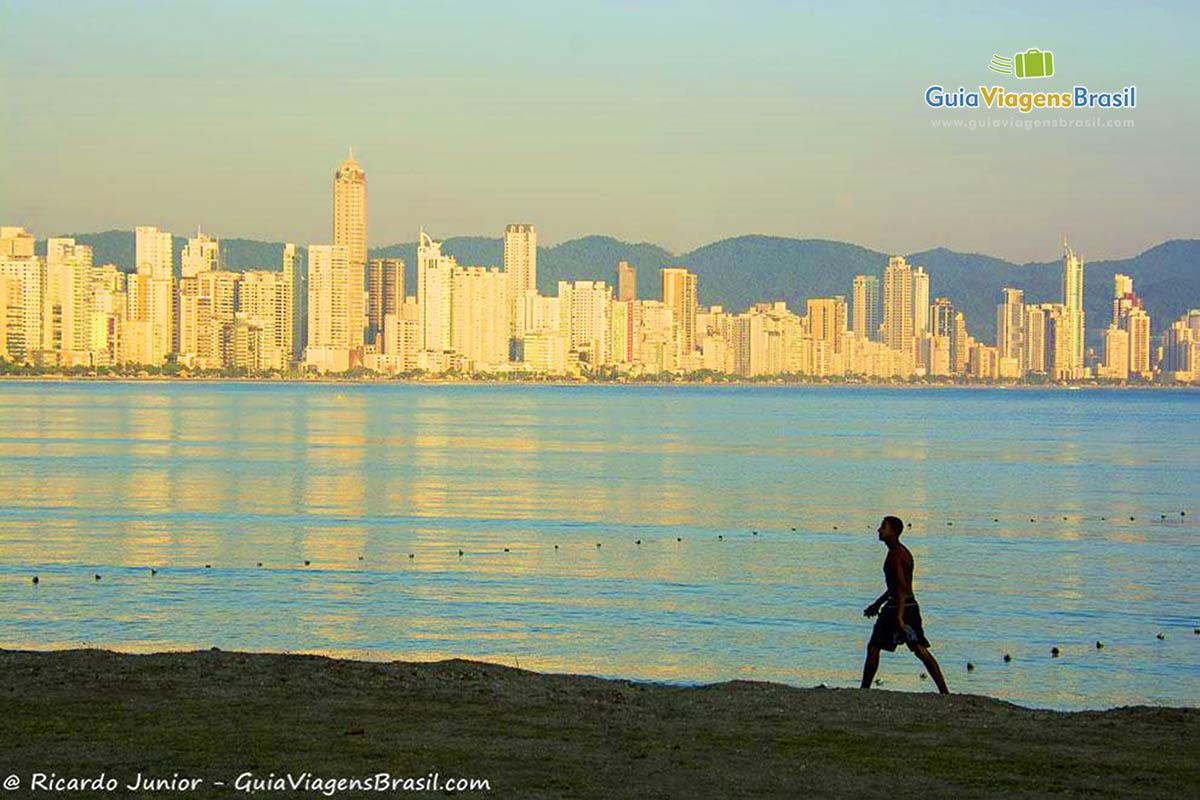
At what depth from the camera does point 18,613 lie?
2581 cm

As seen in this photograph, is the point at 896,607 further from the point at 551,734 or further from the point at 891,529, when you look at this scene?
the point at 551,734

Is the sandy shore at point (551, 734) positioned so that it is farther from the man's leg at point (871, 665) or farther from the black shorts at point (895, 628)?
the black shorts at point (895, 628)

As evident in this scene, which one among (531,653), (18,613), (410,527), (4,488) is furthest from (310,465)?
(531,653)

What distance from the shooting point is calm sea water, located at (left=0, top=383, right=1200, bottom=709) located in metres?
23.4

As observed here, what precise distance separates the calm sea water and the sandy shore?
193 inches

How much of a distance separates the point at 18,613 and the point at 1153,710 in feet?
58.0

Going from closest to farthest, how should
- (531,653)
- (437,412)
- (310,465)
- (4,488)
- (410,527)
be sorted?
(531,653)
(410,527)
(4,488)
(310,465)
(437,412)

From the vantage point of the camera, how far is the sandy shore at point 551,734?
12.3 meters

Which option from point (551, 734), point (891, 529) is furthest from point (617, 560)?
point (551, 734)

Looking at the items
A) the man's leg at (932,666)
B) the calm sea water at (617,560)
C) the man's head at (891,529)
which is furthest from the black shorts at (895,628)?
the calm sea water at (617,560)

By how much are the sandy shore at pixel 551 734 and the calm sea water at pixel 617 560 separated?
16.1 feet

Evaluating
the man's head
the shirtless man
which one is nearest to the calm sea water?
the shirtless man

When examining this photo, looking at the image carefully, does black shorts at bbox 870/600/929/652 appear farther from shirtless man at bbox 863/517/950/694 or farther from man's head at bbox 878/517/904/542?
man's head at bbox 878/517/904/542

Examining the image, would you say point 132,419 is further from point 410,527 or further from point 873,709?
point 873,709
